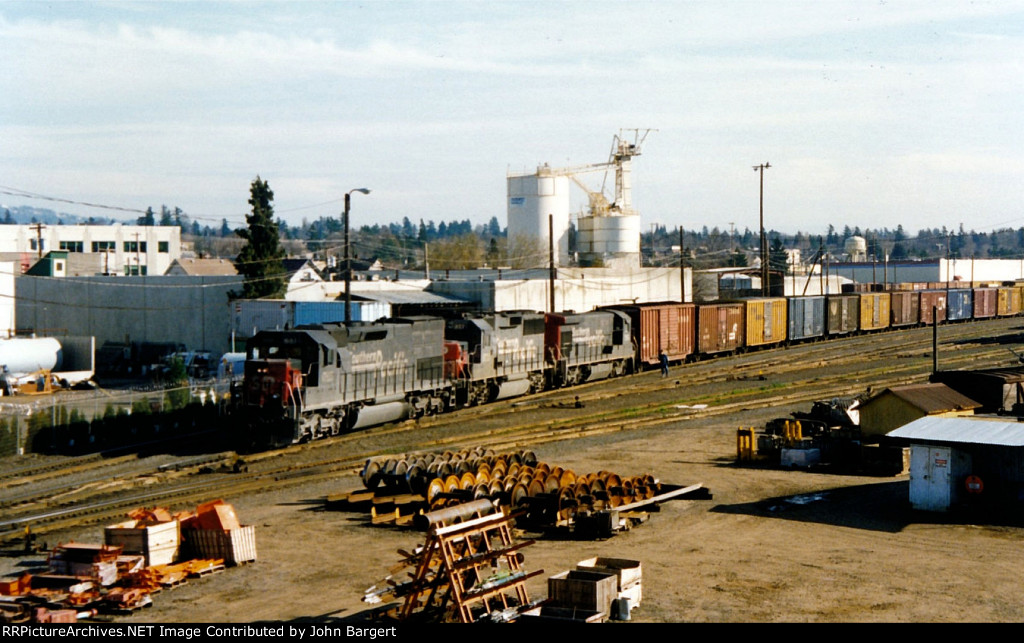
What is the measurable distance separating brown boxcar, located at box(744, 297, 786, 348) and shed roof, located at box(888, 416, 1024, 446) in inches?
1451

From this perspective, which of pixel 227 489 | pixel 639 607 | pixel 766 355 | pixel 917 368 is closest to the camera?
pixel 639 607

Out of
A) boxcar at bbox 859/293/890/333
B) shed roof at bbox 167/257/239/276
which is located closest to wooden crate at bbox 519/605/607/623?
boxcar at bbox 859/293/890/333

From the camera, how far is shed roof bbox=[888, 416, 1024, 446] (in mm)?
23047

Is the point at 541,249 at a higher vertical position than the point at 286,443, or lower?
higher

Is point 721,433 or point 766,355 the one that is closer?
point 721,433

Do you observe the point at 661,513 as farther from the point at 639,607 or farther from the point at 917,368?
the point at 917,368

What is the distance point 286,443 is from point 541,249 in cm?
7756

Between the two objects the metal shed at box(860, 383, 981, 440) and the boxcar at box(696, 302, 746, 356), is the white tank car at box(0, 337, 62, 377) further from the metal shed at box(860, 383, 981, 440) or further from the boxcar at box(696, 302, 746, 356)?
the metal shed at box(860, 383, 981, 440)

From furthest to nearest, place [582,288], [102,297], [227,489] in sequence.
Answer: [582,288], [102,297], [227,489]

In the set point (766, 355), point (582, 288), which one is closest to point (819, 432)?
point (766, 355)

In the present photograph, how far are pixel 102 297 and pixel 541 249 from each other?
168 feet

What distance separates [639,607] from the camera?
53.2ft

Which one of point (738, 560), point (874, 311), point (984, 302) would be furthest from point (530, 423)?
point (984, 302)

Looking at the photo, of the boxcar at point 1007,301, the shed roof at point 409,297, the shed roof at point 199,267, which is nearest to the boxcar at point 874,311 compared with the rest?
the boxcar at point 1007,301
